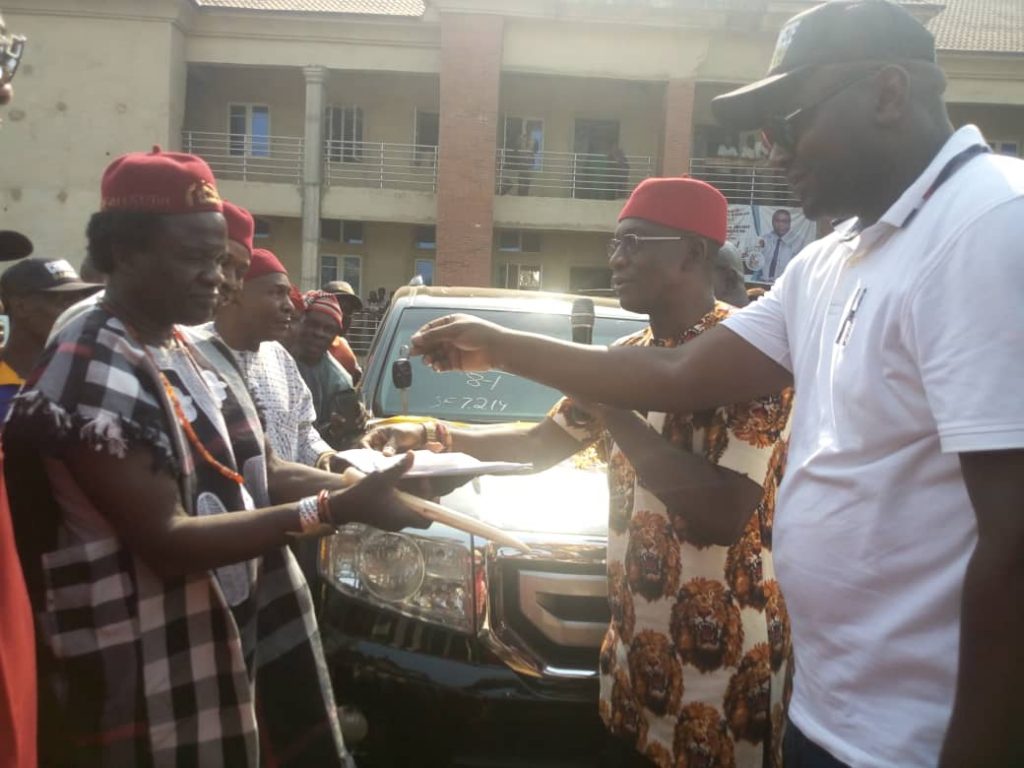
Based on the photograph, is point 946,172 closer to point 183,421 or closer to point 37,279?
point 183,421

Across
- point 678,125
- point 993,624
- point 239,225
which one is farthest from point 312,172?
point 993,624

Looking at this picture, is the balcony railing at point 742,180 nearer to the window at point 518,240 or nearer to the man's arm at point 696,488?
the window at point 518,240

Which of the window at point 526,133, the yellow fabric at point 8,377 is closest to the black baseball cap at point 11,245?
the yellow fabric at point 8,377

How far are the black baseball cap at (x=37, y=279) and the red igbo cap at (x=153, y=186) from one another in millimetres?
2049

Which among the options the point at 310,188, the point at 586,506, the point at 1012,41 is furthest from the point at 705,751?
the point at 1012,41

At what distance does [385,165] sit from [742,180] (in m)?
8.20

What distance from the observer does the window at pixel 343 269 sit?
23.4 meters

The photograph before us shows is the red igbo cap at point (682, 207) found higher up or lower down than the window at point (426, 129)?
lower down

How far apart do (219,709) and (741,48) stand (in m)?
21.9

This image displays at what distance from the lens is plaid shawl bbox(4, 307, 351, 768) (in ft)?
5.89

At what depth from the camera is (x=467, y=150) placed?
21219 mm

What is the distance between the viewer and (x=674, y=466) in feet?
7.54

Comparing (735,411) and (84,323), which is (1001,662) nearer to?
(735,411)

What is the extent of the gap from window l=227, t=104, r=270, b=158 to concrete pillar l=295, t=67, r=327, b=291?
1883mm
